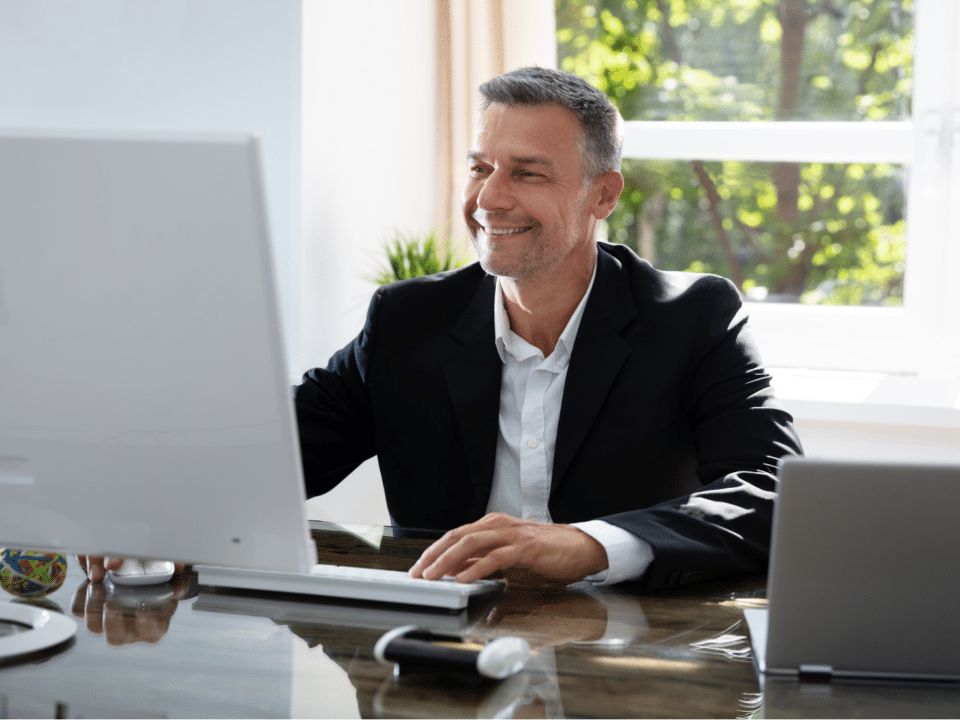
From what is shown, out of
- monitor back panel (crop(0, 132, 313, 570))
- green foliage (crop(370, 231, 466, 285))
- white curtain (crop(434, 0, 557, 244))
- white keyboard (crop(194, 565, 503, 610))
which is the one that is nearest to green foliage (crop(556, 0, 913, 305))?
white curtain (crop(434, 0, 557, 244))

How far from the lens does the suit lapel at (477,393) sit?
1662 mm

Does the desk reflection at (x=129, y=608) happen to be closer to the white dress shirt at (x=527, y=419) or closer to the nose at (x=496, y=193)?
the white dress shirt at (x=527, y=419)

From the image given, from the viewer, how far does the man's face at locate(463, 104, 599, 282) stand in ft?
5.65

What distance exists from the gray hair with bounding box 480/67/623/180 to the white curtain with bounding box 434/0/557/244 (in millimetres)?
→ 1302

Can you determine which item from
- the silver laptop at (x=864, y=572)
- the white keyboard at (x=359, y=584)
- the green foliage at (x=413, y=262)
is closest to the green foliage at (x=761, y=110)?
the green foliage at (x=413, y=262)

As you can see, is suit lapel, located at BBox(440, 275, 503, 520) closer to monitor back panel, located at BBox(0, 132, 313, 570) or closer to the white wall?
monitor back panel, located at BBox(0, 132, 313, 570)

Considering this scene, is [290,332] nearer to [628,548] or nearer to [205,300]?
[628,548]

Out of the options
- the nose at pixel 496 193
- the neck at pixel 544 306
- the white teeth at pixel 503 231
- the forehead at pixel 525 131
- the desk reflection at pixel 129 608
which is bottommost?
the desk reflection at pixel 129 608

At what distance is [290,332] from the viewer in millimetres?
2723

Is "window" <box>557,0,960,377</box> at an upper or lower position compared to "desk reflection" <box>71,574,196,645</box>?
upper

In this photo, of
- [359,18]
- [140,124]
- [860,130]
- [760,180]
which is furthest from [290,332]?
[860,130]

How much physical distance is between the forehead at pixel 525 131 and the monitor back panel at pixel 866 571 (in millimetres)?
998

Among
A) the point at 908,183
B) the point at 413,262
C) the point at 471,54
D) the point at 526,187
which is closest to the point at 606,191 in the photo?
the point at 526,187

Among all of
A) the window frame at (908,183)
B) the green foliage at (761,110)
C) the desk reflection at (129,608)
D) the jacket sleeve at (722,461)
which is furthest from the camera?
the green foliage at (761,110)
